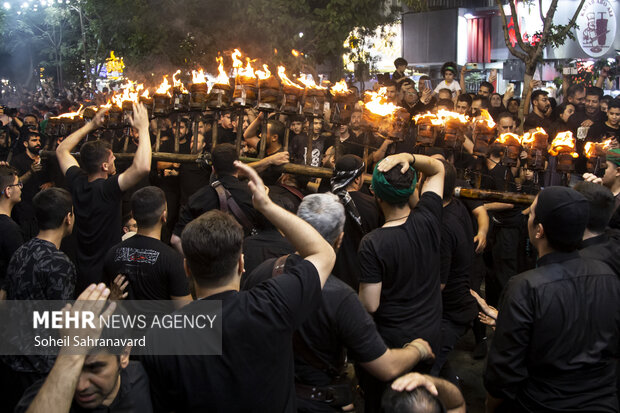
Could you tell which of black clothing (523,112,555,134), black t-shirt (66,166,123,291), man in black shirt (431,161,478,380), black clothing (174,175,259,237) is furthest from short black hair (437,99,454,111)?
black t-shirt (66,166,123,291)

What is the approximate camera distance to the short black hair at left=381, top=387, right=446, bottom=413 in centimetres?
209

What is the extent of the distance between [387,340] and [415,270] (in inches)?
17.9

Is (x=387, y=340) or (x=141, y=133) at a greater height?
(x=141, y=133)

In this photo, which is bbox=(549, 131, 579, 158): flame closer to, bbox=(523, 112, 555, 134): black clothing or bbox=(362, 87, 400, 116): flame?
bbox=(362, 87, 400, 116): flame

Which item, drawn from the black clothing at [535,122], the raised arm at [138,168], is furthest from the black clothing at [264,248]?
the black clothing at [535,122]

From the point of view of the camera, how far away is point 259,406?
2.24 meters

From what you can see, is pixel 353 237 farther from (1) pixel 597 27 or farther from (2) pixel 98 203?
(1) pixel 597 27

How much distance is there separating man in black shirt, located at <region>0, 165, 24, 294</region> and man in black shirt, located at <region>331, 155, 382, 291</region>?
8.09ft

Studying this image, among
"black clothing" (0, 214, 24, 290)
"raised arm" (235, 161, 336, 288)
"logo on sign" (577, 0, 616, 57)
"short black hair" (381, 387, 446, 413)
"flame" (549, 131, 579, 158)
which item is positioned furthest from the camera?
"logo on sign" (577, 0, 616, 57)

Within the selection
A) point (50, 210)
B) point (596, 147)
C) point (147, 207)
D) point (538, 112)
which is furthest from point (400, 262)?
point (538, 112)

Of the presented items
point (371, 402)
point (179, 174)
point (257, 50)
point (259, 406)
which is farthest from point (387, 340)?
point (257, 50)

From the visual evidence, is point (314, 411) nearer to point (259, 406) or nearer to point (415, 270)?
point (259, 406)

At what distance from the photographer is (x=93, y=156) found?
4707mm

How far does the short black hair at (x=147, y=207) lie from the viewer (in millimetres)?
3871
